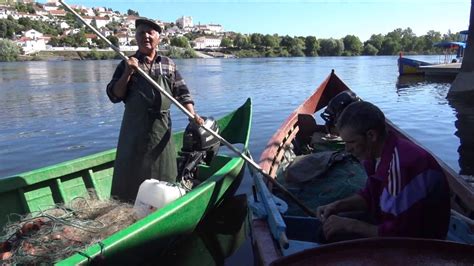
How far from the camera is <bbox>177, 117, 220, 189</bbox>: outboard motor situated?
5.66 metres

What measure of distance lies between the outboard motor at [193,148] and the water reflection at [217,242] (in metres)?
0.79

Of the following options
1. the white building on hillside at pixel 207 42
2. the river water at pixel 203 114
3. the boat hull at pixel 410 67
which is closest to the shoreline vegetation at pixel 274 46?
the white building on hillside at pixel 207 42

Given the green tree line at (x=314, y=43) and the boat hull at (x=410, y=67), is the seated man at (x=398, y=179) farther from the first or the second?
the green tree line at (x=314, y=43)

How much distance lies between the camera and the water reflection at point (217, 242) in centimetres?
524

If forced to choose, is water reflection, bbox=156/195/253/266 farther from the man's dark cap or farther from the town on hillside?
the town on hillside

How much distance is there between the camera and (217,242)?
582 cm

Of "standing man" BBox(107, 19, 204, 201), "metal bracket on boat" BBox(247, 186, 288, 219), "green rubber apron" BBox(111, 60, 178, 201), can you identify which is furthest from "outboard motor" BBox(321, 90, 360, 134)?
"metal bracket on boat" BBox(247, 186, 288, 219)

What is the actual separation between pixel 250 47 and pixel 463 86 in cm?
10581

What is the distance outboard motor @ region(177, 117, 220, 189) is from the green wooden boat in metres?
0.51

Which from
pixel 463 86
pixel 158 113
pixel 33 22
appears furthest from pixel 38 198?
pixel 33 22

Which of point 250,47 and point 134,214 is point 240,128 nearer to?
point 134,214

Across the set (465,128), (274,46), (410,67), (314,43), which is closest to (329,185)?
(465,128)

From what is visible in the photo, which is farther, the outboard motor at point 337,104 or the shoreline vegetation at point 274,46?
the shoreline vegetation at point 274,46

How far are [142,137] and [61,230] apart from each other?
136 centimetres
